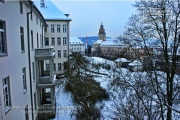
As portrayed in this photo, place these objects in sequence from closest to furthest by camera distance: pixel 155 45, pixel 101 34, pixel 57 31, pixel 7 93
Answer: pixel 7 93
pixel 155 45
pixel 57 31
pixel 101 34

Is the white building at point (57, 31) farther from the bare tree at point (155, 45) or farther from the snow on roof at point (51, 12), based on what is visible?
the bare tree at point (155, 45)

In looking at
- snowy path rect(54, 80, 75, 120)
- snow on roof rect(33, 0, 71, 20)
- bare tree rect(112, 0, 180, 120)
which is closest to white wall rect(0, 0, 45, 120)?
snowy path rect(54, 80, 75, 120)

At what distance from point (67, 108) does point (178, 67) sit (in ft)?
31.1

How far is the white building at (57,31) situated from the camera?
29.3 m

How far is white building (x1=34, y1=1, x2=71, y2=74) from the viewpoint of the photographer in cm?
2925

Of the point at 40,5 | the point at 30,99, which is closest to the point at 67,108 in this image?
the point at 30,99

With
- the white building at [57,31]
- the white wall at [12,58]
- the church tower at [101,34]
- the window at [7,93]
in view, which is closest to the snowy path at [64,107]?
the white wall at [12,58]

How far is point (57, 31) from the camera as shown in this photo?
99.4 feet

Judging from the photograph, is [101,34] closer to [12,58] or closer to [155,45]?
[155,45]

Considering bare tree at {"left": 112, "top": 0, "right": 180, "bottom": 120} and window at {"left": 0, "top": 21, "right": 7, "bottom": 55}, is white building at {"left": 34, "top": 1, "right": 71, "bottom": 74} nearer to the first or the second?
A: bare tree at {"left": 112, "top": 0, "right": 180, "bottom": 120}

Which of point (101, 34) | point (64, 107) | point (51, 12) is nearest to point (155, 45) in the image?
point (64, 107)

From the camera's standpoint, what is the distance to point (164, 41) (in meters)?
9.56

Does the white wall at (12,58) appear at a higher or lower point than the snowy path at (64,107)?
higher

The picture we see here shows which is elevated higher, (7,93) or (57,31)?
(57,31)
